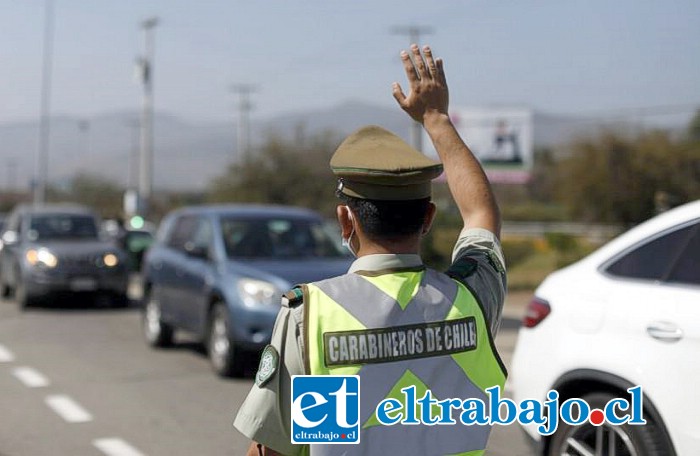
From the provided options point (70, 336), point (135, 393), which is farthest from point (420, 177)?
point (70, 336)

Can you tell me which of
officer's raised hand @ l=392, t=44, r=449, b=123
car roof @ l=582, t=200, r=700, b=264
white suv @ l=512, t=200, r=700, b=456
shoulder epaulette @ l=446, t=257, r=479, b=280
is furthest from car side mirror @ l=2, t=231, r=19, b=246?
shoulder epaulette @ l=446, t=257, r=479, b=280

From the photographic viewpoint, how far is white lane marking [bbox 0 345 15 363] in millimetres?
11516

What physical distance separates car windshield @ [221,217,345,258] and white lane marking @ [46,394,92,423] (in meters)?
2.52

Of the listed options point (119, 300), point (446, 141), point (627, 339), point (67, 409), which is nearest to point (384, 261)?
point (446, 141)

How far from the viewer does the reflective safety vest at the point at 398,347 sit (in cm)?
240

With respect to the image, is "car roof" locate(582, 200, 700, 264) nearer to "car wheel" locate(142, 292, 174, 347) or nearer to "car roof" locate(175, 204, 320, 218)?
"car roof" locate(175, 204, 320, 218)

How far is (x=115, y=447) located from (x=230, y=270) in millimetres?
3517

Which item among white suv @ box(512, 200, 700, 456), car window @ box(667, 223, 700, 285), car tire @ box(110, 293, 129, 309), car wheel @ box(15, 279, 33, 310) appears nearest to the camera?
white suv @ box(512, 200, 700, 456)

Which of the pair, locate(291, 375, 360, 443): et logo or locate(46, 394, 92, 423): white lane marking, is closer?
locate(291, 375, 360, 443): et logo

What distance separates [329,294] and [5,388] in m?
7.97

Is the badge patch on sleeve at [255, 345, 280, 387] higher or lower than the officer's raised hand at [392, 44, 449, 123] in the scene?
lower

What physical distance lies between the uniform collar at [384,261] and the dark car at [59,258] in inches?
590

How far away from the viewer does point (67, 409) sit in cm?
862

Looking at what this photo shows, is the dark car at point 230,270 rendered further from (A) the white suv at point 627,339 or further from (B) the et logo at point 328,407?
(B) the et logo at point 328,407
